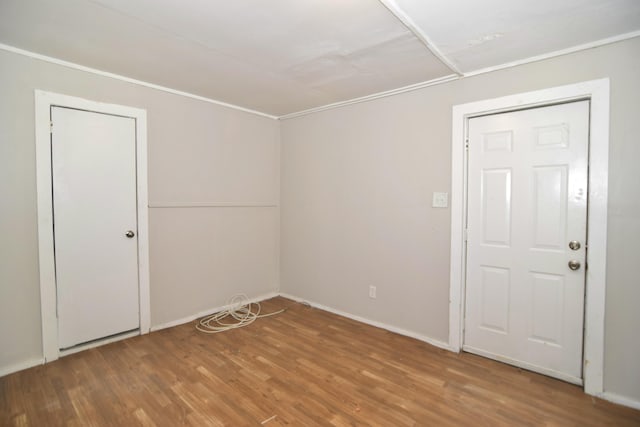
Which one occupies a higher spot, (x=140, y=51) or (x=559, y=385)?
(x=140, y=51)

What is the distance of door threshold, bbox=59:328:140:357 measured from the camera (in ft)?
8.95

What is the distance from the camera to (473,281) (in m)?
2.82

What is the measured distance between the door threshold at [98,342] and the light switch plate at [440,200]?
10.4 feet

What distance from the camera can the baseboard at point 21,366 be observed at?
94.5 inches

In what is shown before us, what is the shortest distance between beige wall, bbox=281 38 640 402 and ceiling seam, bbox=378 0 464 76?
38cm

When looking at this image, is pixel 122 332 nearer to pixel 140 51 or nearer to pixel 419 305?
pixel 140 51

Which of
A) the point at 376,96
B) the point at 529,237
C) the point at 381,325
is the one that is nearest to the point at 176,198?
the point at 376,96

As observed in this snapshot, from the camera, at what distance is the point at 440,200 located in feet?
9.66

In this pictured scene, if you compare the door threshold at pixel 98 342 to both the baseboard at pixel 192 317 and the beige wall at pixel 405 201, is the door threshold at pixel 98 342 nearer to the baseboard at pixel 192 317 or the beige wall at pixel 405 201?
the baseboard at pixel 192 317

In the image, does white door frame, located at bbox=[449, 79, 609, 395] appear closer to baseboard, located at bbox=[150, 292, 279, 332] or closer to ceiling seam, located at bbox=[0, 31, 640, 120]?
ceiling seam, located at bbox=[0, 31, 640, 120]

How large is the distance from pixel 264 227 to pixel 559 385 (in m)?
3.35

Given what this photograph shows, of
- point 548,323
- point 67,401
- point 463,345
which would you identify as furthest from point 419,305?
point 67,401

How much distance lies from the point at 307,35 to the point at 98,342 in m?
3.19

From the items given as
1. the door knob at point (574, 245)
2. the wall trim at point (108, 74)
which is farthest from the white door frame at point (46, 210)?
the door knob at point (574, 245)
